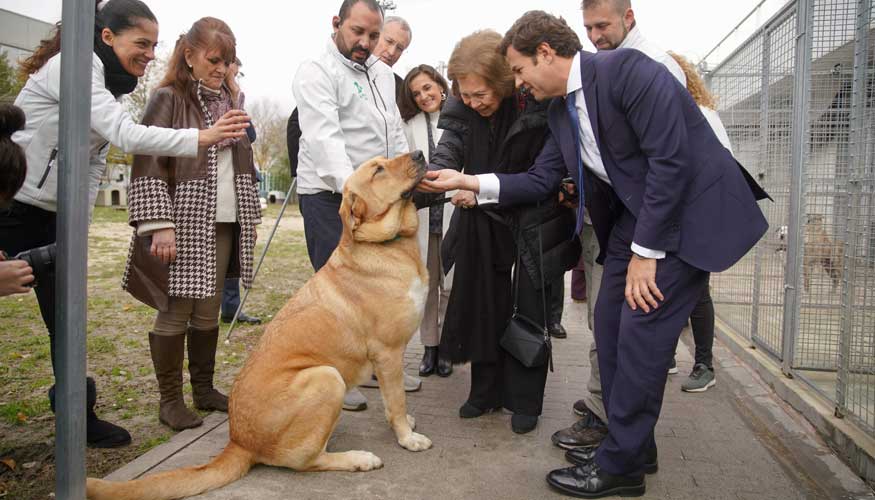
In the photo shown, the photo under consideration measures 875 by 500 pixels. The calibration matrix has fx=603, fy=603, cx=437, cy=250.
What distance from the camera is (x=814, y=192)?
435 cm

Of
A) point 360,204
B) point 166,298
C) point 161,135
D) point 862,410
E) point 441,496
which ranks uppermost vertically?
point 161,135

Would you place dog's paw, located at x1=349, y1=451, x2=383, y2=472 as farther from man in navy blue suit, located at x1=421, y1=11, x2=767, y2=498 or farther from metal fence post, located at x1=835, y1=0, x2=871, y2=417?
metal fence post, located at x1=835, y1=0, x2=871, y2=417

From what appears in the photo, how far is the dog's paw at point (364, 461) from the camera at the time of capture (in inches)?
127

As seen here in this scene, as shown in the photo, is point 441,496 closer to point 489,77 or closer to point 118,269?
point 489,77

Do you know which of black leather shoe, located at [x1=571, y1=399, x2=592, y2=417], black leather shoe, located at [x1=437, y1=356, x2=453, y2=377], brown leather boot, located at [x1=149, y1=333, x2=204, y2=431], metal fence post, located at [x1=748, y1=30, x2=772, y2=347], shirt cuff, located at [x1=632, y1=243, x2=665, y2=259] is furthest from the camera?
metal fence post, located at [x1=748, y1=30, x2=772, y2=347]

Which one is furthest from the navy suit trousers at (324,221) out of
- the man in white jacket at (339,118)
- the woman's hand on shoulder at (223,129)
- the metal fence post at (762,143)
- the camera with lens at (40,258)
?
the metal fence post at (762,143)

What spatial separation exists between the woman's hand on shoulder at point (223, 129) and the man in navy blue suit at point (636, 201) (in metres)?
1.50

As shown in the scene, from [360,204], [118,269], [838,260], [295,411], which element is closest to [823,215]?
[838,260]

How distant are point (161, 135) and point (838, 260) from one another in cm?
441

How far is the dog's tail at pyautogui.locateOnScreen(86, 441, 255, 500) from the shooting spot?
253cm

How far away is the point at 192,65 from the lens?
146 inches

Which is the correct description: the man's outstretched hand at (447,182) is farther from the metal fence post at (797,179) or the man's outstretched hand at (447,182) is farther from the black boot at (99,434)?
the metal fence post at (797,179)

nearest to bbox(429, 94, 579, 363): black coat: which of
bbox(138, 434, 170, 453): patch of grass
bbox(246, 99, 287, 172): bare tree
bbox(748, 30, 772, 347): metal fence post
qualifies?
bbox(138, 434, 170, 453): patch of grass

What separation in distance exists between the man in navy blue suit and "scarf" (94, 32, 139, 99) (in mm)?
2103
